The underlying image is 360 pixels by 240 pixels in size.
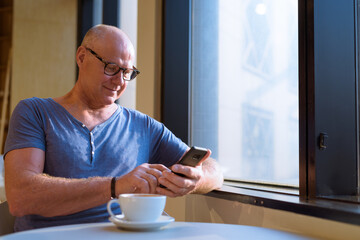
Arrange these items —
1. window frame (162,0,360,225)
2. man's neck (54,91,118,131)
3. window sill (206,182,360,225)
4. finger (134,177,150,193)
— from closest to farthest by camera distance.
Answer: window sill (206,182,360,225) → finger (134,177,150,193) → window frame (162,0,360,225) → man's neck (54,91,118,131)

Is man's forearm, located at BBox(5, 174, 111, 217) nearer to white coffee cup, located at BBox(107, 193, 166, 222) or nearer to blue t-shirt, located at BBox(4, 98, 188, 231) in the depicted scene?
blue t-shirt, located at BBox(4, 98, 188, 231)

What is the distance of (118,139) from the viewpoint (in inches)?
71.7

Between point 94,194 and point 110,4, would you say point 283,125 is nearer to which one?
point 94,194

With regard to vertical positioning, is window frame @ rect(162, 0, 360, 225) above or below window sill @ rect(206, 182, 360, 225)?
above

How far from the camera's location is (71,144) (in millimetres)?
1677

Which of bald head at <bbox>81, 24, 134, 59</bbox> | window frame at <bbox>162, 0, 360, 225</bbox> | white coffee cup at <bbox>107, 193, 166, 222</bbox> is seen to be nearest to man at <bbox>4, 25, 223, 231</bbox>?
bald head at <bbox>81, 24, 134, 59</bbox>

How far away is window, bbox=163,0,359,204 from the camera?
5.11 feet

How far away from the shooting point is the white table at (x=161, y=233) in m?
1.01

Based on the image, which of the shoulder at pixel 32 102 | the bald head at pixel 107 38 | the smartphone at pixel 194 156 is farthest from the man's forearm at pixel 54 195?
the bald head at pixel 107 38

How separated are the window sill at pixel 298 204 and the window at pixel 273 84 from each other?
0.12m

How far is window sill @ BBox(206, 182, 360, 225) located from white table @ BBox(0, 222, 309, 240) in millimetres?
187

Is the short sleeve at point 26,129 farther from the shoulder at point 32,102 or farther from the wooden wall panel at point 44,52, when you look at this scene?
the wooden wall panel at point 44,52

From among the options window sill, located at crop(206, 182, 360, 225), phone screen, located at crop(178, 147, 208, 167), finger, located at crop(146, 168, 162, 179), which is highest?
phone screen, located at crop(178, 147, 208, 167)

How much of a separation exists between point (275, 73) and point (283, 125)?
238 millimetres
